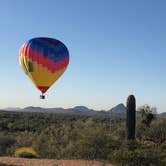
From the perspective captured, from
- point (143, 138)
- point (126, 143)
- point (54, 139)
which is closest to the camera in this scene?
point (126, 143)

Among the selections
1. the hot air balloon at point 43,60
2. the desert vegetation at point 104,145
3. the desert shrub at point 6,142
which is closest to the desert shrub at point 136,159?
the desert vegetation at point 104,145

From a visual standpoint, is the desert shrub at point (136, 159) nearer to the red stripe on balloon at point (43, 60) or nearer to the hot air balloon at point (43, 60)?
the hot air balloon at point (43, 60)

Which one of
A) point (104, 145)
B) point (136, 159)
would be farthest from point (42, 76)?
point (136, 159)

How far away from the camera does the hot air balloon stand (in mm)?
25328

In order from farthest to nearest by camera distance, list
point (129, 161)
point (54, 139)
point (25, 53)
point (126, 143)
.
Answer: point (54, 139)
point (25, 53)
point (126, 143)
point (129, 161)

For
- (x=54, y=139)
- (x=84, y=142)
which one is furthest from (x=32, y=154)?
(x=54, y=139)

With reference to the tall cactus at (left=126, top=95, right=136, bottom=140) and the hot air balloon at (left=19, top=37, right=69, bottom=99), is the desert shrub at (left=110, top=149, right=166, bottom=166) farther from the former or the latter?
the hot air balloon at (left=19, top=37, right=69, bottom=99)

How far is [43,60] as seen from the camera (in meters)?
25.7

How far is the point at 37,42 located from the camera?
83.5 ft

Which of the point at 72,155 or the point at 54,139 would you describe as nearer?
the point at 72,155

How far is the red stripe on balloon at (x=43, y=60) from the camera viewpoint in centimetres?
2523

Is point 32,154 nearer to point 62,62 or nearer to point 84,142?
point 84,142

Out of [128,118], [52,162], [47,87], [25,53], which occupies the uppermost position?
[25,53]

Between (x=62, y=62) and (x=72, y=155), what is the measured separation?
5.26 meters
